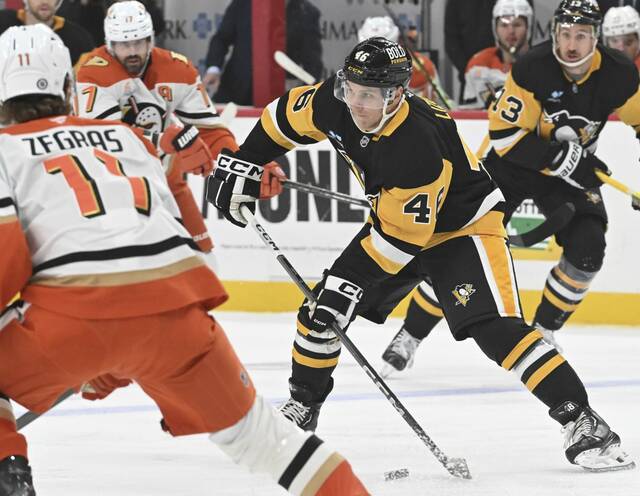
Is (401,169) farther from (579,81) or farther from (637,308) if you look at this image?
(637,308)

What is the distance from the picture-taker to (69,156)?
7.43 feet

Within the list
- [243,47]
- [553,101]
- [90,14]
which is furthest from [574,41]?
[90,14]

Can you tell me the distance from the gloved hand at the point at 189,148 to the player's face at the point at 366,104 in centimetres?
114

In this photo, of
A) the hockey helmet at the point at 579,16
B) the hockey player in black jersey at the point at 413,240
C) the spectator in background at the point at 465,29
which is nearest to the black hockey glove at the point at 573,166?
the hockey helmet at the point at 579,16

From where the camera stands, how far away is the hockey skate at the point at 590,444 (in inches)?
128

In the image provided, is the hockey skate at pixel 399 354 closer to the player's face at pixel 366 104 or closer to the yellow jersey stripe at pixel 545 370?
the yellow jersey stripe at pixel 545 370

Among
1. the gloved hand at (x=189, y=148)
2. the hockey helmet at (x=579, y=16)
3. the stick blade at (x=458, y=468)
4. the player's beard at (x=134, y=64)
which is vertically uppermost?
the hockey helmet at (x=579, y=16)

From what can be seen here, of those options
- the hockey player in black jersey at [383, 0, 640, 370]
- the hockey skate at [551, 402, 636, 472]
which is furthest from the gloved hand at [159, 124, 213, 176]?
the hockey skate at [551, 402, 636, 472]

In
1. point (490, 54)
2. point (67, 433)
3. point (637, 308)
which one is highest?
point (490, 54)

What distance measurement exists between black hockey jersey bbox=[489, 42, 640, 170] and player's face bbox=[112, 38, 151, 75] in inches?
48.2

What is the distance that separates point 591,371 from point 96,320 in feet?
9.23

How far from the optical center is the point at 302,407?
348cm

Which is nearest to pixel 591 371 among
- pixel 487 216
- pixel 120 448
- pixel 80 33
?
pixel 487 216

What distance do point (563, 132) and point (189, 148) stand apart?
1.28 metres
